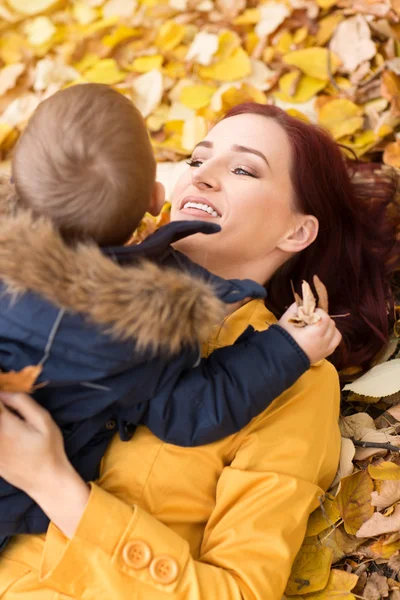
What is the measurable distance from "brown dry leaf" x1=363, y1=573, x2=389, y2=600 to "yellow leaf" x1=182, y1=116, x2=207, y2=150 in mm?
1714

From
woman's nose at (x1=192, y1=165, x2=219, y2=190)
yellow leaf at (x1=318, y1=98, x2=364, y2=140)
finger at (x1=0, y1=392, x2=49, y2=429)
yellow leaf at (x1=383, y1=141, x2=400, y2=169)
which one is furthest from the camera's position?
yellow leaf at (x1=318, y1=98, x2=364, y2=140)

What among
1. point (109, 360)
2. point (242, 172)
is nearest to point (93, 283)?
point (109, 360)

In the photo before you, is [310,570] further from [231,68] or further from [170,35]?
[170,35]

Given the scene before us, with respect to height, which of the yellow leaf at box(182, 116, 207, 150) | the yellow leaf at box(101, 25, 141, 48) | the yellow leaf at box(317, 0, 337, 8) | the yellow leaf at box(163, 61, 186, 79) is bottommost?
the yellow leaf at box(182, 116, 207, 150)

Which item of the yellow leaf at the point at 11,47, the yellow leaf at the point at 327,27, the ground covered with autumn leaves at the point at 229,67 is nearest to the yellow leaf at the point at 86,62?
the ground covered with autumn leaves at the point at 229,67

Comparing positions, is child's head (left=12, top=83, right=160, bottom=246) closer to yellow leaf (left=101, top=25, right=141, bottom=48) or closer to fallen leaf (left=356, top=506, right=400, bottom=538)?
fallen leaf (left=356, top=506, right=400, bottom=538)

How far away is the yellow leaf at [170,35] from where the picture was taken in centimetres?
301

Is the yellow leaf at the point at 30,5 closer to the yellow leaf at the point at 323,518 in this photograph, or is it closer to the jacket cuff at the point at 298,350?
the jacket cuff at the point at 298,350

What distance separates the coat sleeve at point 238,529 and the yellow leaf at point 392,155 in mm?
1115

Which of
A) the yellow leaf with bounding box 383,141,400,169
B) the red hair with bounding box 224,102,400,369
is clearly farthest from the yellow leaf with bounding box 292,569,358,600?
the yellow leaf with bounding box 383,141,400,169

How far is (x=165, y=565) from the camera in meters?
1.30

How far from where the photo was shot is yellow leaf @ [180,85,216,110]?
2.76 m

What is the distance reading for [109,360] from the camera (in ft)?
3.90

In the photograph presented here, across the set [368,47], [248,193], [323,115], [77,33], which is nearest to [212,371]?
[248,193]
